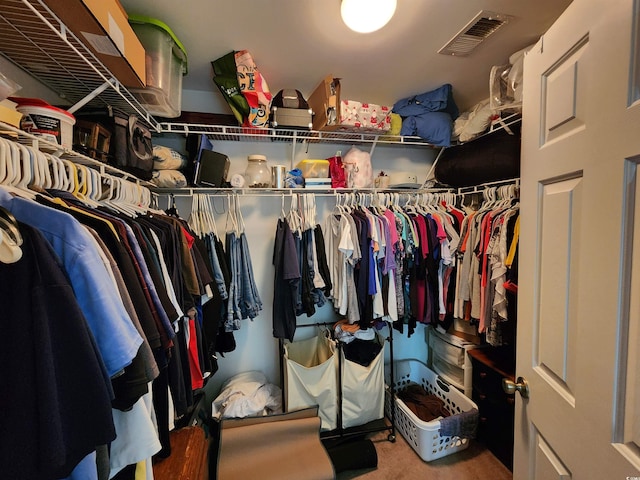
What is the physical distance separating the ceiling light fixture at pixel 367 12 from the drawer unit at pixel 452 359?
2052 millimetres

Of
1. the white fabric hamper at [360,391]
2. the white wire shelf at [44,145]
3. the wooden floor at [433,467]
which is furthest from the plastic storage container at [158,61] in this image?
the wooden floor at [433,467]

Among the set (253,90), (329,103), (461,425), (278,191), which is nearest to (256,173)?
(278,191)


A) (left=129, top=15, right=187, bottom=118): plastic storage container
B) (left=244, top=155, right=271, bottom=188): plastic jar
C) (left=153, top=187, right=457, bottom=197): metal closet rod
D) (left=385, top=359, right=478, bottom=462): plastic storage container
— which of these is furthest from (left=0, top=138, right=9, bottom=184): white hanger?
(left=385, top=359, right=478, bottom=462): plastic storage container

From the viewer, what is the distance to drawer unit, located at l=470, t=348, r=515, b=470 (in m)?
1.69

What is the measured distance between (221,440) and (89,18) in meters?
1.95

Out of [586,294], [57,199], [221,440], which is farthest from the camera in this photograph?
[221,440]

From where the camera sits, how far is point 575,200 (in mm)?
699

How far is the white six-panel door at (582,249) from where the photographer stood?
1.84ft

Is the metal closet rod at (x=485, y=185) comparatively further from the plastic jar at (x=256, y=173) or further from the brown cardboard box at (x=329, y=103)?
the plastic jar at (x=256, y=173)

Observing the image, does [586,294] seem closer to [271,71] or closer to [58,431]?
[58,431]

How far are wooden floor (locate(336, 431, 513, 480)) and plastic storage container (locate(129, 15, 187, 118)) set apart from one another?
2.35 metres

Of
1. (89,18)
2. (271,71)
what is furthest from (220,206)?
(89,18)

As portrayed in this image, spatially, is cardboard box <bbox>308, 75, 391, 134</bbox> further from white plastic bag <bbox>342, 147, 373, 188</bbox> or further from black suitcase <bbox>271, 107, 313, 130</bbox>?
white plastic bag <bbox>342, 147, 373, 188</bbox>

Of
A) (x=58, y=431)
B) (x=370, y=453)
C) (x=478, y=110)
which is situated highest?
(x=478, y=110)
